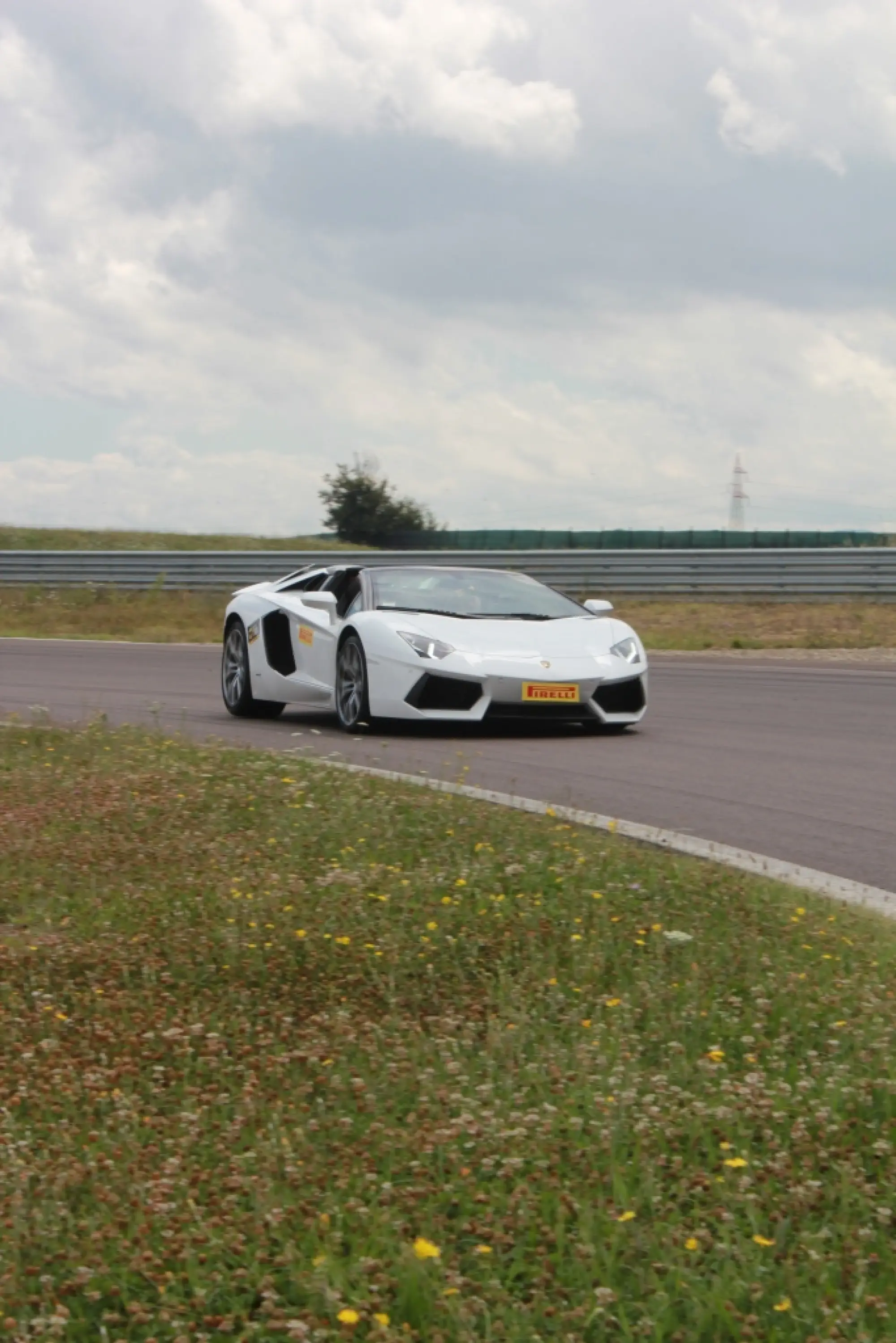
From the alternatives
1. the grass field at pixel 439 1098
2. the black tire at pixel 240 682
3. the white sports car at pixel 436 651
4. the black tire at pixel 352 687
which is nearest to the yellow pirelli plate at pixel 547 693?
the white sports car at pixel 436 651

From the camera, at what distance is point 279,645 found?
12773 mm

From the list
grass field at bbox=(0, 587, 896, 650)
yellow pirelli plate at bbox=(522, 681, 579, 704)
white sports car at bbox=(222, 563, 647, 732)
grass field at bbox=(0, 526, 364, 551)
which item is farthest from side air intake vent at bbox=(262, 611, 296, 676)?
grass field at bbox=(0, 526, 364, 551)

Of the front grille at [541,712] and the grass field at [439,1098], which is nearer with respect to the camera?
the grass field at [439,1098]

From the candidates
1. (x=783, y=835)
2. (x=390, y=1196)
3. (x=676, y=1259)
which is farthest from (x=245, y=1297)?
(x=783, y=835)

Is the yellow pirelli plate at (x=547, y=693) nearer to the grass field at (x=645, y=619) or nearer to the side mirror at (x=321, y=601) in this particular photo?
the side mirror at (x=321, y=601)

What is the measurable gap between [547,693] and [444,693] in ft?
2.16

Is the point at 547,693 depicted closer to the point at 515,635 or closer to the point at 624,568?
the point at 515,635

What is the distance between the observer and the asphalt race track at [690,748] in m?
8.04

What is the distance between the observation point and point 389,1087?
4.01 m

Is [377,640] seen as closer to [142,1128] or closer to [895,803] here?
[895,803]

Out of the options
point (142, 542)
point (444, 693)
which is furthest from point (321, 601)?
point (142, 542)

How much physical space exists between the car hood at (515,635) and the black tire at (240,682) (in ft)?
6.25

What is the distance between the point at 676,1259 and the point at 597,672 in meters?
8.23

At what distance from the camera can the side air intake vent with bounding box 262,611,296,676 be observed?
1272 centimetres
